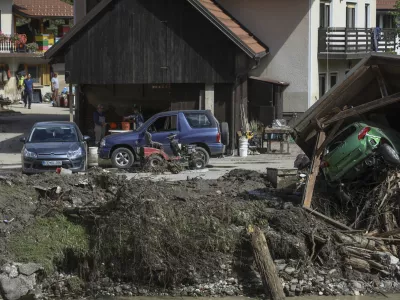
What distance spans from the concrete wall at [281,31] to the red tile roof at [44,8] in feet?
74.1

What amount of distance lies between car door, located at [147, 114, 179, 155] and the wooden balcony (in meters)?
9.54

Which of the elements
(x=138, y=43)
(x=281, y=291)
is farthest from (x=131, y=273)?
(x=138, y=43)

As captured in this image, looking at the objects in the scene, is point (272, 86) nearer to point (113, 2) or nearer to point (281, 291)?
point (113, 2)

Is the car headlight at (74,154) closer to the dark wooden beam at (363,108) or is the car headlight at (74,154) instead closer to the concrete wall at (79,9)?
the dark wooden beam at (363,108)

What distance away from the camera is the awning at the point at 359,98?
17.8 meters

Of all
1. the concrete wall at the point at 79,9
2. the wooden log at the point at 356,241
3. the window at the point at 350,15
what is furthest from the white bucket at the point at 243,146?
the wooden log at the point at 356,241

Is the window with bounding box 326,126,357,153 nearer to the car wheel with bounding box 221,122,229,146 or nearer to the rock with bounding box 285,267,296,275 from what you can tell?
the rock with bounding box 285,267,296,275

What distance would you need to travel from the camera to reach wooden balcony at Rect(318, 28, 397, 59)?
34.4 meters

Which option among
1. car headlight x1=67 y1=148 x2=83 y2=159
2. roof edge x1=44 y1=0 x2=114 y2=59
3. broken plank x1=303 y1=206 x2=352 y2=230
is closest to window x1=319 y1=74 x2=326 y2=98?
roof edge x1=44 y1=0 x2=114 y2=59

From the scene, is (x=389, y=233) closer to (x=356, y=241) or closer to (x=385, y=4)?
(x=356, y=241)

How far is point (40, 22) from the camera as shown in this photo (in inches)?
2157

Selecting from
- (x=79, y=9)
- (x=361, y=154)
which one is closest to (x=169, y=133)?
(x=361, y=154)

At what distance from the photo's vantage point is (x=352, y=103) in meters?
19.1

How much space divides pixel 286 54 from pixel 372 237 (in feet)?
56.3
